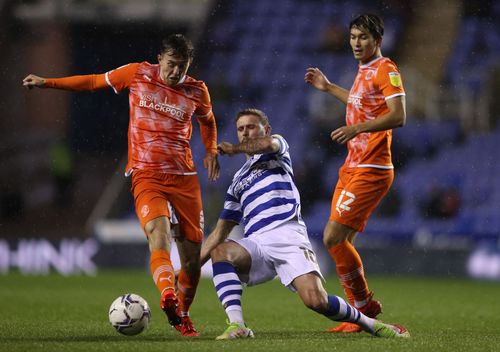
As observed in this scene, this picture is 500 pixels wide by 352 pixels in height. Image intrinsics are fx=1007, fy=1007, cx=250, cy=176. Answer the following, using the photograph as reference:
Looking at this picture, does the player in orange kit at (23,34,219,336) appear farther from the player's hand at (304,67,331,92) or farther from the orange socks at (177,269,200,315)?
the player's hand at (304,67,331,92)

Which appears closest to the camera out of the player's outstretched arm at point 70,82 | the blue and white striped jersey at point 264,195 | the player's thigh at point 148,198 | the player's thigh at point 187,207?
the blue and white striped jersey at point 264,195

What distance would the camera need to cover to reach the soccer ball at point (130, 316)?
6125 mm

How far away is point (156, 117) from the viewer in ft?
22.6

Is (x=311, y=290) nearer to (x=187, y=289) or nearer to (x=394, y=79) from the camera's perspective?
(x=187, y=289)

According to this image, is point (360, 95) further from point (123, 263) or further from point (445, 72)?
point (445, 72)

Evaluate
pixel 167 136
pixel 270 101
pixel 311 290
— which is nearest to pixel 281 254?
pixel 311 290

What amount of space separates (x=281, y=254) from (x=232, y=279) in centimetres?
34

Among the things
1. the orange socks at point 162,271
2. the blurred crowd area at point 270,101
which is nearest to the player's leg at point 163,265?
the orange socks at point 162,271

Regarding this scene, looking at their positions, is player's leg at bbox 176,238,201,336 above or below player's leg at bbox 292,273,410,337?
above

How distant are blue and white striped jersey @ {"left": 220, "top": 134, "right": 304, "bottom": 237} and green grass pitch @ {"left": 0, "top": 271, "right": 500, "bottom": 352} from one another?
742 millimetres

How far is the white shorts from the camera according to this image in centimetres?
614

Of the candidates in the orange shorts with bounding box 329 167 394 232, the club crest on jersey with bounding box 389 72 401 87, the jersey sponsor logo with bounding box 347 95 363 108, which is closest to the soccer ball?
the orange shorts with bounding box 329 167 394 232

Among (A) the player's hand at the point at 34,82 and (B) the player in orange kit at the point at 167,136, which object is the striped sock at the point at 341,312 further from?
(A) the player's hand at the point at 34,82

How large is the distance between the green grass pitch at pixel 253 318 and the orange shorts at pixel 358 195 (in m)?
0.81
